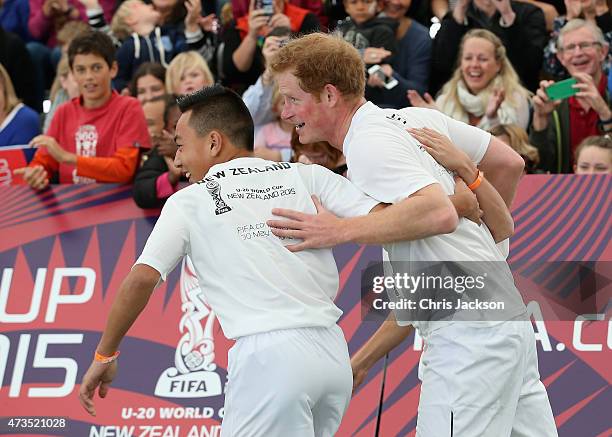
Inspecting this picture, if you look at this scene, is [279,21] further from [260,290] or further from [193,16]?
[260,290]

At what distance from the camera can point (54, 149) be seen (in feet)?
23.2

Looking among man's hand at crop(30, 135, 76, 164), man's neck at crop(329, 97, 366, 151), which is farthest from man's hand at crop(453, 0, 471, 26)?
man's neck at crop(329, 97, 366, 151)

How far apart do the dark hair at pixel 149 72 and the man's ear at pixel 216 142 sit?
4168mm

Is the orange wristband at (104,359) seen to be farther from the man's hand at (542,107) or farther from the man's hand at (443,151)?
the man's hand at (542,107)

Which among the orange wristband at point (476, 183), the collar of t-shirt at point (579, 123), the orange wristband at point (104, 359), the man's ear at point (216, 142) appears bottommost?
the orange wristband at point (104, 359)

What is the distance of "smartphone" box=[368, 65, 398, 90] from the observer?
8.24 m

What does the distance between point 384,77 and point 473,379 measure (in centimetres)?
430

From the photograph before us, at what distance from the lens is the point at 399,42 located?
8898 millimetres

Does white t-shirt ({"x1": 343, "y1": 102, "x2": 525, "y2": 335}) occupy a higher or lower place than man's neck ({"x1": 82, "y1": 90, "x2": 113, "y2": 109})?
higher

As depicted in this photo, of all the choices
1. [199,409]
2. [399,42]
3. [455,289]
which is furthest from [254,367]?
[399,42]

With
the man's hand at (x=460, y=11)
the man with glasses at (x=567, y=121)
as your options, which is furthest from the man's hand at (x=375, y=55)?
the man with glasses at (x=567, y=121)

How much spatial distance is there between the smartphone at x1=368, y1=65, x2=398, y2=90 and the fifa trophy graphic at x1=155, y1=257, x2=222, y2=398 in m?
2.37

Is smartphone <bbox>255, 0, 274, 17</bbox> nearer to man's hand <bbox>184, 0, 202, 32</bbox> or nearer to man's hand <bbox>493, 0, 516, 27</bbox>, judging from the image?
man's hand <bbox>184, 0, 202, 32</bbox>

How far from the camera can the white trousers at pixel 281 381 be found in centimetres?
424
